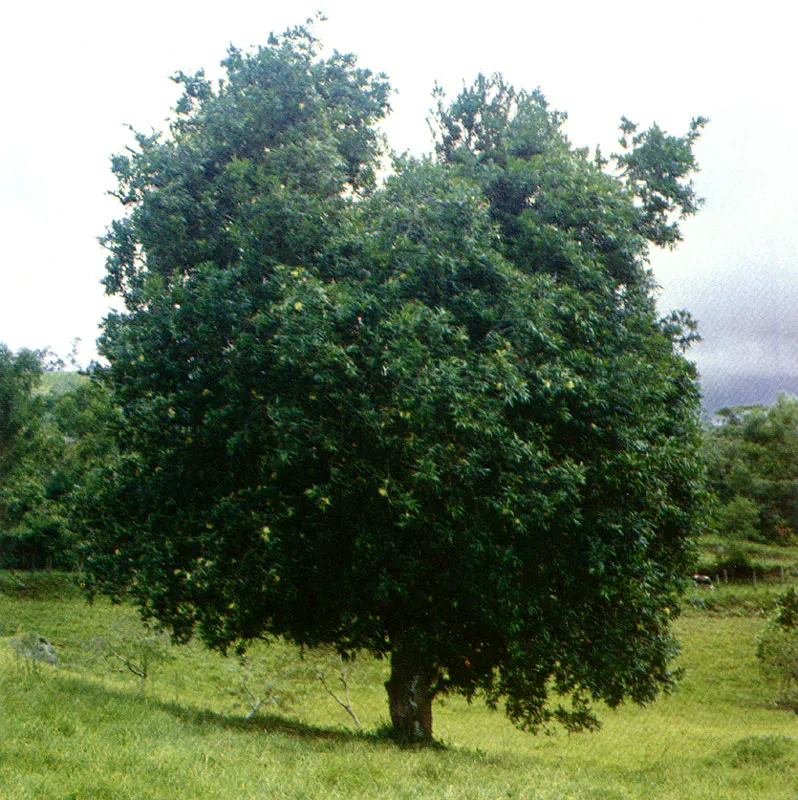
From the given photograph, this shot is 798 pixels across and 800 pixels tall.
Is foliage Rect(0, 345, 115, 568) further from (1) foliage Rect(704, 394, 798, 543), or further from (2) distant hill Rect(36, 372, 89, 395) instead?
(1) foliage Rect(704, 394, 798, 543)

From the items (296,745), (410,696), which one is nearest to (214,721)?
(296,745)

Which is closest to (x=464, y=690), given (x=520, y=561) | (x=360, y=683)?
(x=520, y=561)

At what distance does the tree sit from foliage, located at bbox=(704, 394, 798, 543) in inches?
2199

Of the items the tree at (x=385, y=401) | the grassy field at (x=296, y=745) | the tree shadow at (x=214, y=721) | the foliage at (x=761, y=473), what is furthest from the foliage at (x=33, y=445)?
the foliage at (x=761, y=473)

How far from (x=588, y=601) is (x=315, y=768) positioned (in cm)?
748

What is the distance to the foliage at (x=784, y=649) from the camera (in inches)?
1564

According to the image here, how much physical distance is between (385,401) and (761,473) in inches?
2901

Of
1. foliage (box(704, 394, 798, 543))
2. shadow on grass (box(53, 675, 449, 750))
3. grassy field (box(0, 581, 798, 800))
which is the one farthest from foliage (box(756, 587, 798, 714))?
shadow on grass (box(53, 675, 449, 750))

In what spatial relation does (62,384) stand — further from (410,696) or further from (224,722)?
(224,722)

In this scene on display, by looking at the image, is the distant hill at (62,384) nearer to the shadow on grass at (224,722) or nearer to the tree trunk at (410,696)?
the shadow on grass at (224,722)

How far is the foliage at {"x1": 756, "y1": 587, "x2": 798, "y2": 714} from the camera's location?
3972cm

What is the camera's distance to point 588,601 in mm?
17312

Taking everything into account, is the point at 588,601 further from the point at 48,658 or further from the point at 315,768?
the point at 48,658

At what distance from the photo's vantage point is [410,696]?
19516 millimetres
